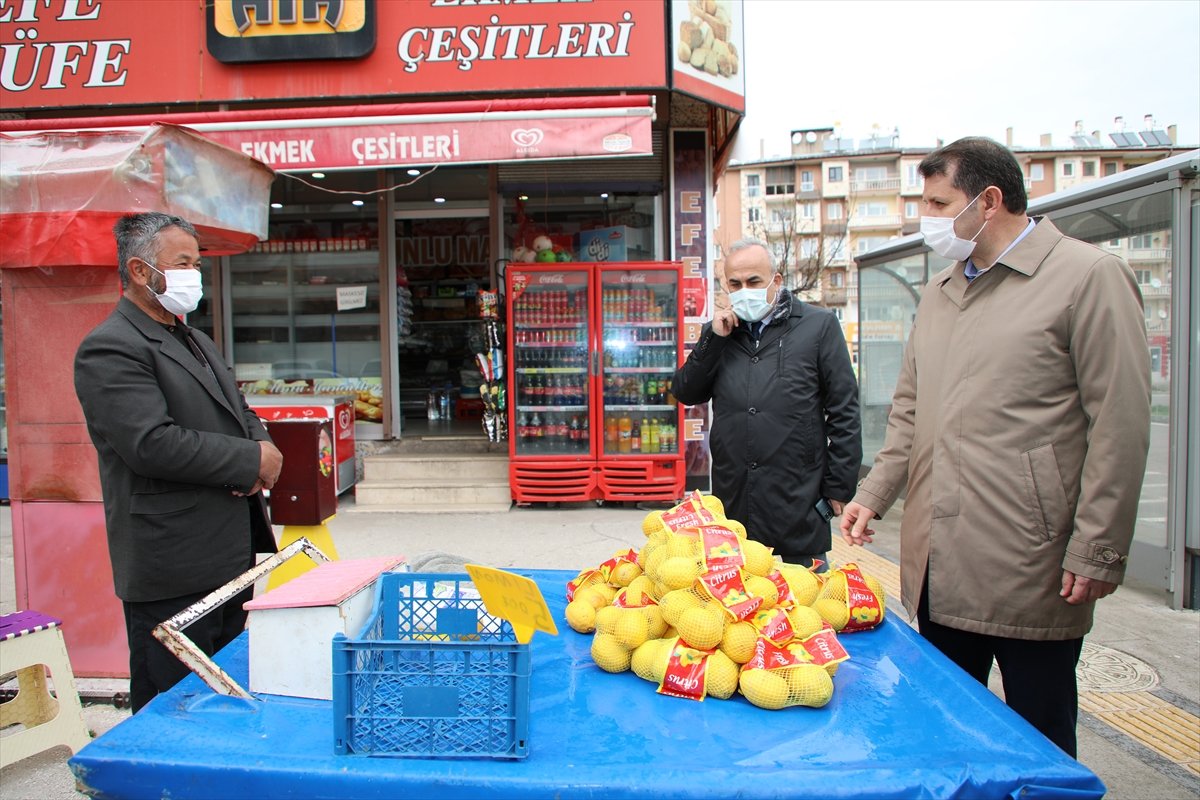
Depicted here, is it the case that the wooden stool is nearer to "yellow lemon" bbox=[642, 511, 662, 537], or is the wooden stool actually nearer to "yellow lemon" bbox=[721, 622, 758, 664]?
"yellow lemon" bbox=[642, 511, 662, 537]

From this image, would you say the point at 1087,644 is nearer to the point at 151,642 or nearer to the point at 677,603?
the point at 677,603

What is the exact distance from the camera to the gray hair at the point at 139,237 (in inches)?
93.5

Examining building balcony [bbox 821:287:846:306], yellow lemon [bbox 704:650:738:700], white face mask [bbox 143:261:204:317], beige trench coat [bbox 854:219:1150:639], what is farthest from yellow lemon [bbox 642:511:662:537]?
building balcony [bbox 821:287:846:306]

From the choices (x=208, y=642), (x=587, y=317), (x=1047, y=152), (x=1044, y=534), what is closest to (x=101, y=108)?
(x=587, y=317)

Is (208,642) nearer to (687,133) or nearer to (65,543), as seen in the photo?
(65,543)

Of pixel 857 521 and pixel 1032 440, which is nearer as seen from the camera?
pixel 1032 440

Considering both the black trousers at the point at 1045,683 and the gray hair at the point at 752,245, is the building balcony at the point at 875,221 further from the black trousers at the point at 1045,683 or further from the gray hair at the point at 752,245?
the black trousers at the point at 1045,683

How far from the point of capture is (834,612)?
202 centimetres

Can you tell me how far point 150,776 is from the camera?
1.43 metres

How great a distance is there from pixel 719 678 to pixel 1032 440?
99 cm

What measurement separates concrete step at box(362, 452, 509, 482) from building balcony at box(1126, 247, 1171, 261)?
5503 millimetres

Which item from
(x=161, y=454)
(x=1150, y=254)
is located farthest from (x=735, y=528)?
(x=1150, y=254)

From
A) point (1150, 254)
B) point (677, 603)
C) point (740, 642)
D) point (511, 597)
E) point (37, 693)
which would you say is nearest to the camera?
point (511, 597)

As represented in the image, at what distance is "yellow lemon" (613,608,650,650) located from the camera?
70.8 inches
